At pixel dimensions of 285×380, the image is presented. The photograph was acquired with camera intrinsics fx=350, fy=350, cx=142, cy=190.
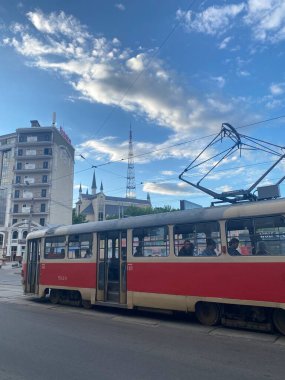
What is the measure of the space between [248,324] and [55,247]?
7.76 meters

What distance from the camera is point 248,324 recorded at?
7918 millimetres

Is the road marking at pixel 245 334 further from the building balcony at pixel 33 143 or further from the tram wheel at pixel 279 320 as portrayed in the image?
the building balcony at pixel 33 143

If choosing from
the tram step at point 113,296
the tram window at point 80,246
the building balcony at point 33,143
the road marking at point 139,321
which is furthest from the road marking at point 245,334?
the building balcony at point 33,143

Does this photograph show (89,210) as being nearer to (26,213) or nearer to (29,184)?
(26,213)

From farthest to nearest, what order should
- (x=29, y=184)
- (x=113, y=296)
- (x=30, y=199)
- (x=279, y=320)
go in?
(x=30, y=199) < (x=29, y=184) < (x=113, y=296) < (x=279, y=320)

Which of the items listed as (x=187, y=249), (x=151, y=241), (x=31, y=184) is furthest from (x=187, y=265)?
(x=31, y=184)

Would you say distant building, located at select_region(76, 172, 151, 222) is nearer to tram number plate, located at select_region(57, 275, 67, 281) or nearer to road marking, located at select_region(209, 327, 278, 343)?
tram number plate, located at select_region(57, 275, 67, 281)

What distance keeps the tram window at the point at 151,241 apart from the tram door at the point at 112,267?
49 cm

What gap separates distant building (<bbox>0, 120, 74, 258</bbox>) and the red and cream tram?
56714mm

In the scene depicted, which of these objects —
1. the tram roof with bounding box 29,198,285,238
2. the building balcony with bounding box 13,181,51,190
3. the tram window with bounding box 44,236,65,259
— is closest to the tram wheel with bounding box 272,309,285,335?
the tram roof with bounding box 29,198,285,238

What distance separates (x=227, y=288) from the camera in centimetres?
807

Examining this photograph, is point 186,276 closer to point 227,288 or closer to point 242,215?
point 227,288

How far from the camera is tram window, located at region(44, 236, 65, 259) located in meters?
12.8

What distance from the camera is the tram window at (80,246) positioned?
11.7m
